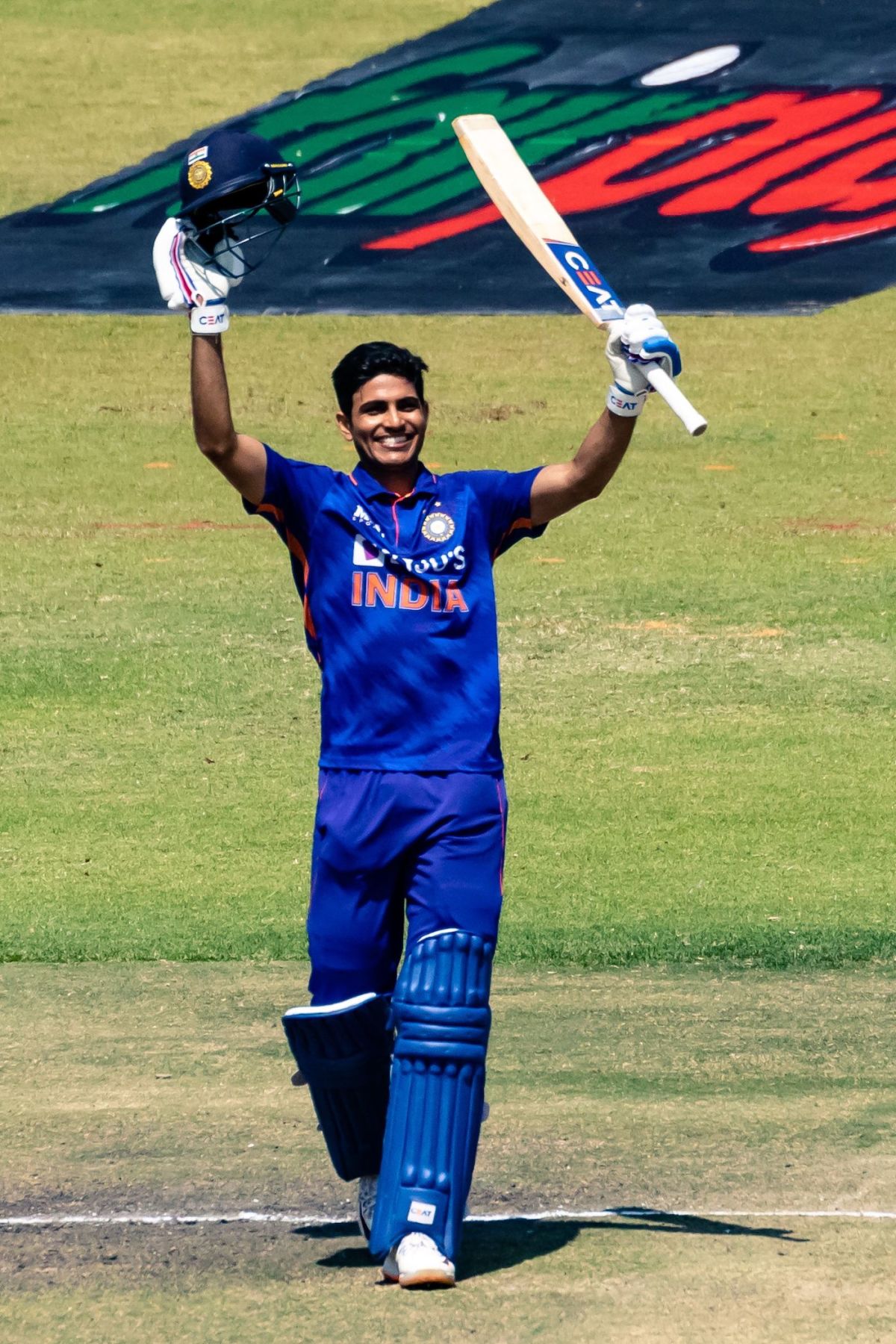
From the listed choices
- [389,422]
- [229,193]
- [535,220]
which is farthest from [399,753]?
[535,220]

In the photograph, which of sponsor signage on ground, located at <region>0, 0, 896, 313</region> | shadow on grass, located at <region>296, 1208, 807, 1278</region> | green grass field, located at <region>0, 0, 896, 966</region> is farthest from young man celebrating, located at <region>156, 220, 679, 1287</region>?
sponsor signage on ground, located at <region>0, 0, 896, 313</region>

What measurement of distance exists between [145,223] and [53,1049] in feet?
48.1

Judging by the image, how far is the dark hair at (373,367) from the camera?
186 inches

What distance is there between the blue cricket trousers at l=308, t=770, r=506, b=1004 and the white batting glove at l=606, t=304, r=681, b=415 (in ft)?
2.96

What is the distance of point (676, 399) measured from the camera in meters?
4.38

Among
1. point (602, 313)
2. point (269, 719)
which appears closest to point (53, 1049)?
point (602, 313)

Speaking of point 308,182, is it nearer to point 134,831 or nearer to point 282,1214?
point 134,831

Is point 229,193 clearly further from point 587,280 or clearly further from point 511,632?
point 511,632

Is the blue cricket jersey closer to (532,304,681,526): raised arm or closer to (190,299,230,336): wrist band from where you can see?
(532,304,681,526): raised arm

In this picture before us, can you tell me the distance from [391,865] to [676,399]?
117 cm

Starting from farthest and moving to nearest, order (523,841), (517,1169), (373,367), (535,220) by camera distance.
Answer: (523,841), (535,220), (517,1169), (373,367)

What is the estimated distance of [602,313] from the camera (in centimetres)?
487

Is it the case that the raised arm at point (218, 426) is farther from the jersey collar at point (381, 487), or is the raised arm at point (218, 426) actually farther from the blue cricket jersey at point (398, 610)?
the jersey collar at point (381, 487)

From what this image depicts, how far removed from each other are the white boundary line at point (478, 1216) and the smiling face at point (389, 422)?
1717mm
